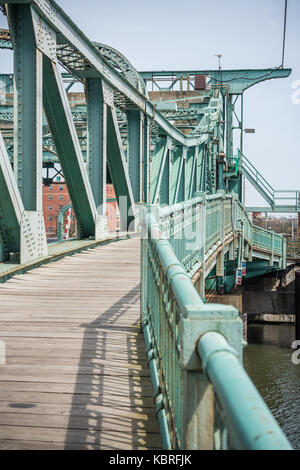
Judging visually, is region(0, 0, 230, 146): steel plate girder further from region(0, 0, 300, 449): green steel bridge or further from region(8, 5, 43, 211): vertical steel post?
region(8, 5, 43, 211): vertical steel post

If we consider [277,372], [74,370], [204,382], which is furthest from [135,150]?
[204,382]

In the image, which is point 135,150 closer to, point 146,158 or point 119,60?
point 146,158

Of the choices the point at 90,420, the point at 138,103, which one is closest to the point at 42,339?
the point at 90,420

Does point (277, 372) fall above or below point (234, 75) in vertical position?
below

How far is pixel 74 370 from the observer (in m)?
4.01

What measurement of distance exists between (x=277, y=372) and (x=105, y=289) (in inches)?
683

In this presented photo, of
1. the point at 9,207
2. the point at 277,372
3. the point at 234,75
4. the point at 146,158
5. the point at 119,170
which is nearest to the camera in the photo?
the point at 9,207

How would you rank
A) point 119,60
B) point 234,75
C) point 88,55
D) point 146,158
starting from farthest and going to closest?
1. point 234,75
2. point 146,158
3. point 119,60
4. point 88,55

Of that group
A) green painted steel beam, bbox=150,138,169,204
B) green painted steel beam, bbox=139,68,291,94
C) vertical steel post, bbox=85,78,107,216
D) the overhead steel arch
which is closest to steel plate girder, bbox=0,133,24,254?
vertical steel post, bbox=85,78,107,216

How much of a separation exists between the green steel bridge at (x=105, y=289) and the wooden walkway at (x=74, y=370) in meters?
0.01

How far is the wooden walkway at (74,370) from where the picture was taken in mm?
2969

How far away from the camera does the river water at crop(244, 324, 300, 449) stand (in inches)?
680

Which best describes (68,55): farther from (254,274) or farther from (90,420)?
(254,274)

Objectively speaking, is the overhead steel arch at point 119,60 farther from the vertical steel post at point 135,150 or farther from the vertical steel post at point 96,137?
the vertical steel post at point 96,137
